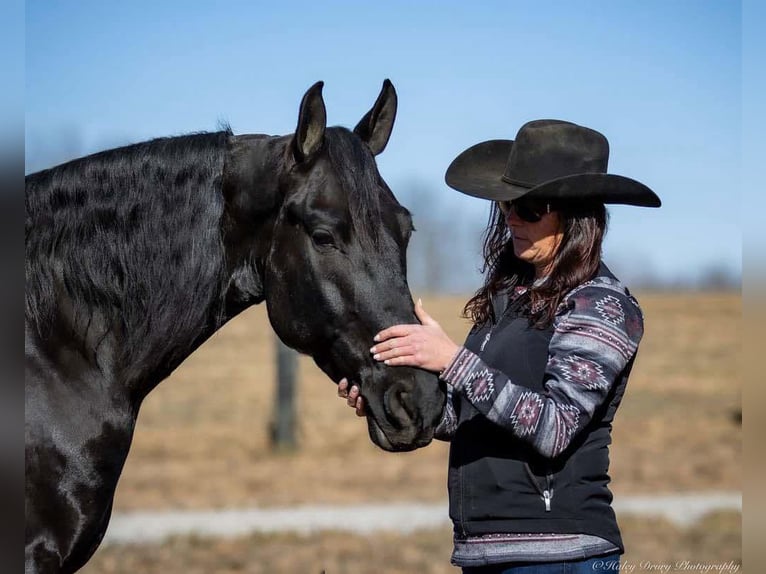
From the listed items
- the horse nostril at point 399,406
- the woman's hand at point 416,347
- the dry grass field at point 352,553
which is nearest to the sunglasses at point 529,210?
the woman's hand at point 416,347

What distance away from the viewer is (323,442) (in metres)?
13.9

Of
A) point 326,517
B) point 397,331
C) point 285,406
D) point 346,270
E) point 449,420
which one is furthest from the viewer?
point 285,406

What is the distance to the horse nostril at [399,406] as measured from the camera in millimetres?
2836

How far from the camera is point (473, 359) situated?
271 cm

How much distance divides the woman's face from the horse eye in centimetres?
63

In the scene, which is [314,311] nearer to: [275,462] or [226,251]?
[226,251]

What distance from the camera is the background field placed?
742 cm

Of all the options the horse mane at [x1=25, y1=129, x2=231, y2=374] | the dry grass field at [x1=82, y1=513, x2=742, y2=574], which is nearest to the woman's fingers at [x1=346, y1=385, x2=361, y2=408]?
the horse mane at [x1=25, y1=129, x2=231, y2=374]

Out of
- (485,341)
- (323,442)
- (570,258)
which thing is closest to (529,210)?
(570,258)

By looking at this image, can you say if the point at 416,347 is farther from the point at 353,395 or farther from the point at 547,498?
the point at 547,498

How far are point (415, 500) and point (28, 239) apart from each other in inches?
304

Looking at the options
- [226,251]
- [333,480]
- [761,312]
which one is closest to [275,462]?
[333,480]

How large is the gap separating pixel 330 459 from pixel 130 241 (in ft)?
33.2

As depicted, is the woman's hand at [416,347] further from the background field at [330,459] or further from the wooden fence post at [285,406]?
the wooden fence post at [285,406]
